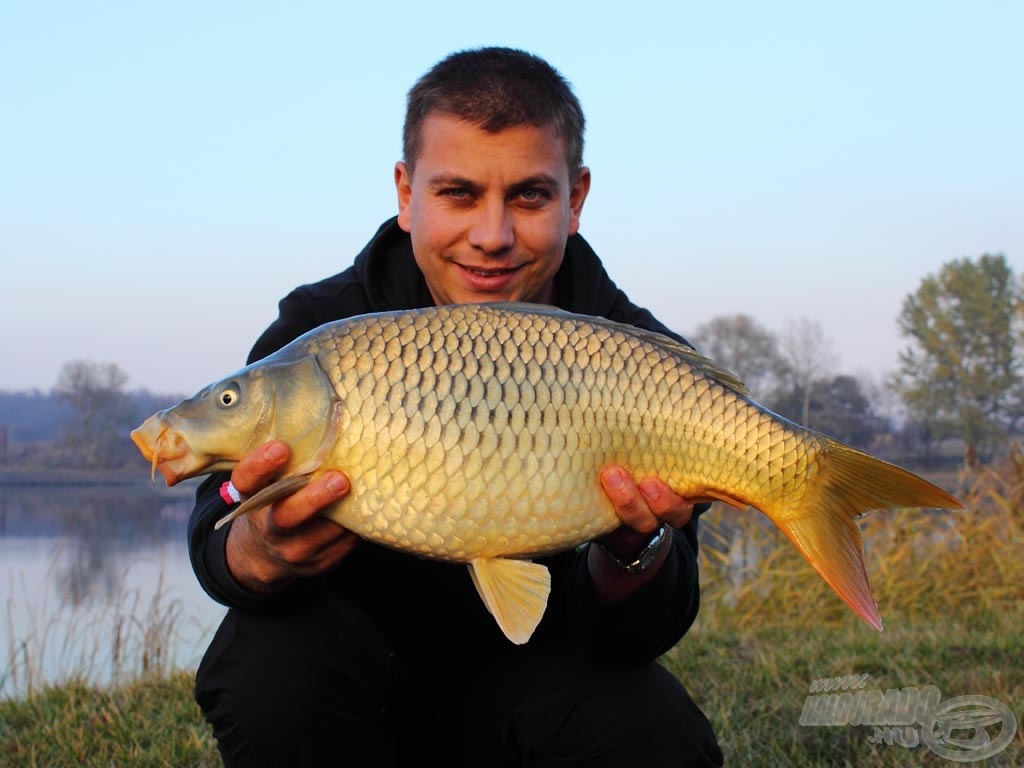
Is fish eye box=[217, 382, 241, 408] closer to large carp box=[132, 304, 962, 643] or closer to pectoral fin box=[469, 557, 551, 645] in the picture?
large carp box=[132, 304, 962, 643]

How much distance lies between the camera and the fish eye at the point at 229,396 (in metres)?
1.44

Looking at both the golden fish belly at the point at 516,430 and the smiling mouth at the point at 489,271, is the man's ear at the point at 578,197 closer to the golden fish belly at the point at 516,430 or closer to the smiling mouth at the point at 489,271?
the smiling mouth at the point at 489,271

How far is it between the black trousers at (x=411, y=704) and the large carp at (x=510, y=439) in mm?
357

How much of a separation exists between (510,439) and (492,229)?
1.94 feet

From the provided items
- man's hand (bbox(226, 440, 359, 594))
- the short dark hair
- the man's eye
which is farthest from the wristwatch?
the short dark hair

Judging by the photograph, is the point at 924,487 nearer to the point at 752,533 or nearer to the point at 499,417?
the point at 499,417

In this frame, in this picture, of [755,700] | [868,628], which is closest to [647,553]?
[755,700]

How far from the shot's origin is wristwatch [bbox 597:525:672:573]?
5.54 feet

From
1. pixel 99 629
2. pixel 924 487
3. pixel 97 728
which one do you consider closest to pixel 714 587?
pixel 99 629

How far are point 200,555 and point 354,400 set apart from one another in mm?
473

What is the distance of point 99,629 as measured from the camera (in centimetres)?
381

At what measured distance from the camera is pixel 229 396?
1.44m

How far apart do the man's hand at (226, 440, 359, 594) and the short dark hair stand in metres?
0.81

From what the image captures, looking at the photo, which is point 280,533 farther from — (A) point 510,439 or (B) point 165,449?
(A) point 510,439
